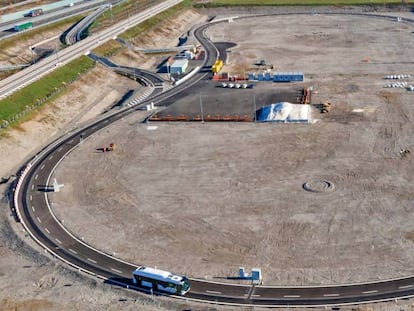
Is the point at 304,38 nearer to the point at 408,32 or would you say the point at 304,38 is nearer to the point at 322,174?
the point at 408,32

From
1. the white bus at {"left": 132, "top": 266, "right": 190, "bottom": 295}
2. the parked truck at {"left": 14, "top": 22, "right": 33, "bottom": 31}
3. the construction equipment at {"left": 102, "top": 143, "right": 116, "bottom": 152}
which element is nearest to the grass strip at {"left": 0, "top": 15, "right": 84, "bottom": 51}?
the parked truck at {"left": 14, "top": 22, "right": 33, "bottom": 31}

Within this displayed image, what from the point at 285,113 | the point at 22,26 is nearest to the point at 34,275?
the point at 285,113

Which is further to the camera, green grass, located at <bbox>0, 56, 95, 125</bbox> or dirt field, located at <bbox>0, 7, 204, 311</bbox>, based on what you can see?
green grass, located at <bbox>0, 56, 95, 125</bbox>

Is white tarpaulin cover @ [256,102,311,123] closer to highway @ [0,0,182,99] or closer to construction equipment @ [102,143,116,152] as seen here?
construction equipment @ [102,143,116,152]

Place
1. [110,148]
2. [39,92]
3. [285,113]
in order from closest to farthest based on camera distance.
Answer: [110,148] < [285,113] < [39,92]

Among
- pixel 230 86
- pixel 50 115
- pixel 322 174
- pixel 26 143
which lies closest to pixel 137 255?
pixel 322 174

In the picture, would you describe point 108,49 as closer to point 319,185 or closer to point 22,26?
point 22,26
